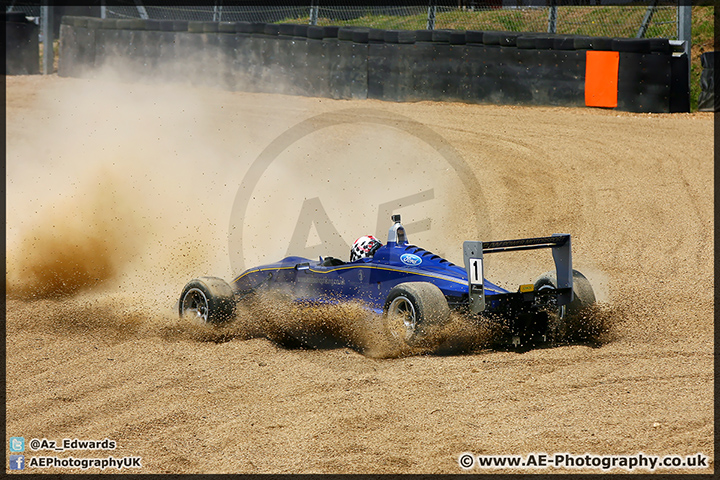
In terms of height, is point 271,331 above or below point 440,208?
below

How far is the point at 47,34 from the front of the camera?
21031 mm

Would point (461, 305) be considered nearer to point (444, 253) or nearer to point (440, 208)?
point (444, 253)

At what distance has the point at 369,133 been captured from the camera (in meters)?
15.6

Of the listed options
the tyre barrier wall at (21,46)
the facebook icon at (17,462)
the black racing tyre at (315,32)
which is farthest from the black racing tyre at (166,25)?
the facebook icon at (17,462)

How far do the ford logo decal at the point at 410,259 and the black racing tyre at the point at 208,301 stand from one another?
2.09 m

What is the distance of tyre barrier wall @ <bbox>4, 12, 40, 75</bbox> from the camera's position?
21.0 metres

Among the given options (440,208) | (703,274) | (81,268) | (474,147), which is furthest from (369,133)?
(703,274)

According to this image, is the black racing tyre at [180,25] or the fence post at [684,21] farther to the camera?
the black racing tyre at [180,25]

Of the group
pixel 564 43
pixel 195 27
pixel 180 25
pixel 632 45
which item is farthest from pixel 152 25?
pixel 632 45

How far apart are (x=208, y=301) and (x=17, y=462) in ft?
10.5

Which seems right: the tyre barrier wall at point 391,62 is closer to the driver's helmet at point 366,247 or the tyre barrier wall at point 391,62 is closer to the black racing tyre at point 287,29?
the black racing tyre at point 287,29

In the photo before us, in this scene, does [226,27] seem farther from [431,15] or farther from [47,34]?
[47,34]

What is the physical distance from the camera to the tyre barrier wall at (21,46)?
20953mm

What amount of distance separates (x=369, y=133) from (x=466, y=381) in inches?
407
